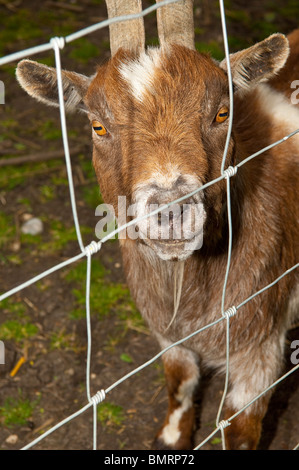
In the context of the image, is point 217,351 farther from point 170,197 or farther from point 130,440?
point 170,197

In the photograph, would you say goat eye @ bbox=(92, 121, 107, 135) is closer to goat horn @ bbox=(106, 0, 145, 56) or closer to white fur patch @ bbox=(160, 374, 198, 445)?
goat horn @ bbox=(106, 0, 145, 56)

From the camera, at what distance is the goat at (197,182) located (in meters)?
2.42

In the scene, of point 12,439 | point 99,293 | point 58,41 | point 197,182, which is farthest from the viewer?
point 99,293

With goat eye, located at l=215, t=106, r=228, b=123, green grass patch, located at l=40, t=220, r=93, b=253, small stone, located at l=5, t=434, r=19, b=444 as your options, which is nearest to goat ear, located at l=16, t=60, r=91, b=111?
goat eye, located at l=215, t=106, r=228, b=123

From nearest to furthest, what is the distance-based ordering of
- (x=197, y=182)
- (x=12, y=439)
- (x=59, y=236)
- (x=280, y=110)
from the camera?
Result: (x=197, y=182), (x=280, y=110), (x=12, y=439), (x=59, y=236)

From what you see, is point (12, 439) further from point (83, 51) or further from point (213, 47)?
point (213, 47)

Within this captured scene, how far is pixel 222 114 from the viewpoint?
2609 mm

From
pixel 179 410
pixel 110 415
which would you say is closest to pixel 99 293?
pixel 110 415

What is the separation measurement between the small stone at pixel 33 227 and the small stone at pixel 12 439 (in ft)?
6.38

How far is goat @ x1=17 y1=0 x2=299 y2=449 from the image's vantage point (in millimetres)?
2424

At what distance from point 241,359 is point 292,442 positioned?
2.78 ft

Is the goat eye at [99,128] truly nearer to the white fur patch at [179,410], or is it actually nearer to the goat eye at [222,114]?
the goat eye at [222,114]

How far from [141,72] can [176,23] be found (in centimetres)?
34

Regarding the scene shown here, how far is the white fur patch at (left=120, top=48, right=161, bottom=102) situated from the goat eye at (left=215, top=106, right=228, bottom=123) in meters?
0.34
